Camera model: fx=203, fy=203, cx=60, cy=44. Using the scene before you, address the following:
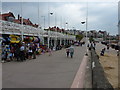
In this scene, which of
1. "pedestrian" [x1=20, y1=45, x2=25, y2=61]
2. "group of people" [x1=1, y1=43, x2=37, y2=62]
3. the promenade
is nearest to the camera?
the promenade

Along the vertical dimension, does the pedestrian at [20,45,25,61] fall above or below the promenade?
above

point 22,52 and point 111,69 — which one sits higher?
point 22,52

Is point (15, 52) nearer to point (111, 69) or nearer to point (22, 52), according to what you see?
point (22, 52)

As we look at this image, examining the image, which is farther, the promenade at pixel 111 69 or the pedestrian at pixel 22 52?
the pedestrian at pixel 22 52

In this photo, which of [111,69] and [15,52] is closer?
[15,52]

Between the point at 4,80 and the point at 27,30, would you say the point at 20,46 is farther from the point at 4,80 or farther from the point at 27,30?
the point at 4,80

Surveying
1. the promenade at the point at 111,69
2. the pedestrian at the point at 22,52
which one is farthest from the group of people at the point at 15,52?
the promenade at the point at 111,69

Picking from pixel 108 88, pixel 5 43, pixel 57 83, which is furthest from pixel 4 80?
pixel 5 43

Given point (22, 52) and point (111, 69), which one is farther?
point (111, 69)

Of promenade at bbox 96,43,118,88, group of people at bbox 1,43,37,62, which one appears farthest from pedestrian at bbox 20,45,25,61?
promenade at bbox 96,43,118,88

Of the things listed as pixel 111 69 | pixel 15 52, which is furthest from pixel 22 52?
pixel 111 69

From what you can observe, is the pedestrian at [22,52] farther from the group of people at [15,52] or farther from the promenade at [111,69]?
the promenade at [111,69]

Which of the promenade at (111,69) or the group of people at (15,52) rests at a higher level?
the group of people at (15,52)

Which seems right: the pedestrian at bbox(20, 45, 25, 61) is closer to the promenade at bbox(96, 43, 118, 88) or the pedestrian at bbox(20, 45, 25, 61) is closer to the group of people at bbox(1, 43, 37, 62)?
the group of people at bbox(1, 43, 37, 62)
